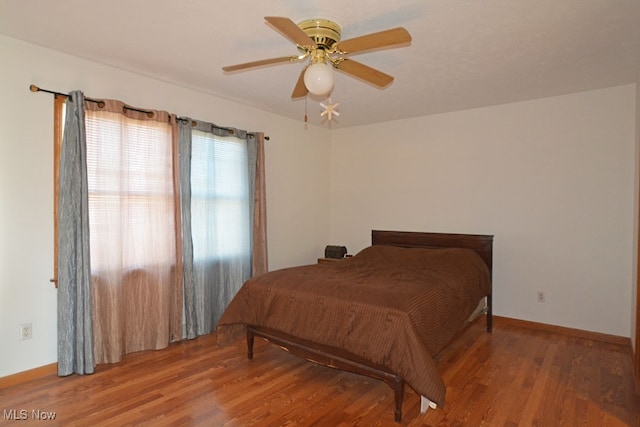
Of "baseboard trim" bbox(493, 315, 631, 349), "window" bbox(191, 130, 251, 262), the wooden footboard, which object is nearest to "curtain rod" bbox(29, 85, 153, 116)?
"window" bbox(191, 130, 251, 262)

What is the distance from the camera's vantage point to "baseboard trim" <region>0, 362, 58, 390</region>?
2570 millimetres

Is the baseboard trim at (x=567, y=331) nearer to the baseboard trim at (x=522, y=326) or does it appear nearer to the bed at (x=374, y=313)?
the baseboard trim at (x=522, y=326)

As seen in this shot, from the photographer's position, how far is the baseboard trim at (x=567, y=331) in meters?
3.46

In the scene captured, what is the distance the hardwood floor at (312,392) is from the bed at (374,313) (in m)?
0.22

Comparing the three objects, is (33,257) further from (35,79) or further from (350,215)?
(350,215)

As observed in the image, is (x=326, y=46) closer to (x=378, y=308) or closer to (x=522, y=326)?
(x=378, y=308)

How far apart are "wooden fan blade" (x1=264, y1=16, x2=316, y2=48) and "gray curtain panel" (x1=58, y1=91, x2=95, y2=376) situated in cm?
192

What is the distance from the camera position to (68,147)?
→ 2770 millimetres

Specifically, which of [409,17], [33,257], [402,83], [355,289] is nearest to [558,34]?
[409,17]

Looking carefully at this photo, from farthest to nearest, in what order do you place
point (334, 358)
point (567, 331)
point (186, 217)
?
point (567, 331)
point (186, 217)
point (334, 358)

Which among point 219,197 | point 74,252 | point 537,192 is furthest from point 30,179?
point 537,192

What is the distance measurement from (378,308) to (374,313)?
0.13 ft

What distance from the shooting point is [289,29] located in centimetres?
182

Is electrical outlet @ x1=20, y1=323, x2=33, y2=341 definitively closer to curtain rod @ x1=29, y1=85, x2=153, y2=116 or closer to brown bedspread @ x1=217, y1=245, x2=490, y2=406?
brown bedspread @ x1=217, y1=245, x2=490, y2=406
